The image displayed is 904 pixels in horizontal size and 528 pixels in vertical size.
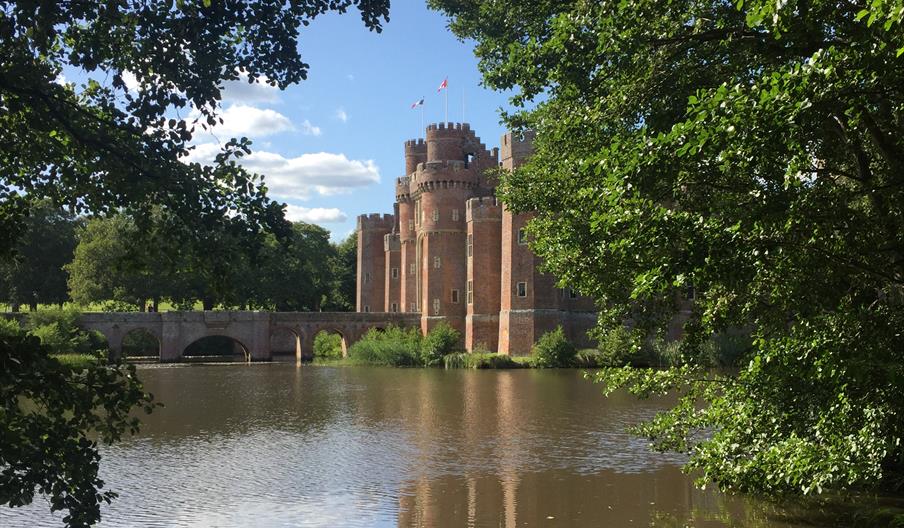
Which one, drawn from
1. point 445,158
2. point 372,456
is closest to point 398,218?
point 445,158

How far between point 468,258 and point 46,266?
98.1 ft

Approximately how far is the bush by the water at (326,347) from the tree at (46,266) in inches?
740

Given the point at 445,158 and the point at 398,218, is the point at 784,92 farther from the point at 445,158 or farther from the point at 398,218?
the point at 398,218

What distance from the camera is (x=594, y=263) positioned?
10953 mm

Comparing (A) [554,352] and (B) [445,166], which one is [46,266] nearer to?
(B) [445,166]

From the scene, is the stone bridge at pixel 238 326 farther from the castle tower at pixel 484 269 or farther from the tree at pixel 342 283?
the tree at pixel 342 283

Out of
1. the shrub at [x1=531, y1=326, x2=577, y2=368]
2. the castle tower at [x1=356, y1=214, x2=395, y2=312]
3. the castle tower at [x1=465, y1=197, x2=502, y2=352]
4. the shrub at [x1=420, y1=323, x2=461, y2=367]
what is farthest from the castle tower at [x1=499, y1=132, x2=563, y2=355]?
the castle tower at [x1=356, y1=214, x2=395, y2=312]

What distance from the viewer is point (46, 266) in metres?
56.4

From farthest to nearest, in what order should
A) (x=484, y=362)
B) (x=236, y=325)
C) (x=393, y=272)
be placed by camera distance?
(x=393, y=272) → (x=236, y=325) → (x=484, y=362)

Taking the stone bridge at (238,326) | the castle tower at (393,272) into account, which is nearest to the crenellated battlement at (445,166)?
the stone bridge at (238,326)

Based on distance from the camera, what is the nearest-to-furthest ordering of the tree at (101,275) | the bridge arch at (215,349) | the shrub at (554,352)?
the shrub at (554,352) < the tree at (101,275) < the bridge arch at (215,349)

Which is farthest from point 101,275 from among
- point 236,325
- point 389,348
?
point 389,348

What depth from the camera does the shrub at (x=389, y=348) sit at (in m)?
43.3

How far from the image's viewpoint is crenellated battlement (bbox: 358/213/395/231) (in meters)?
61.2
